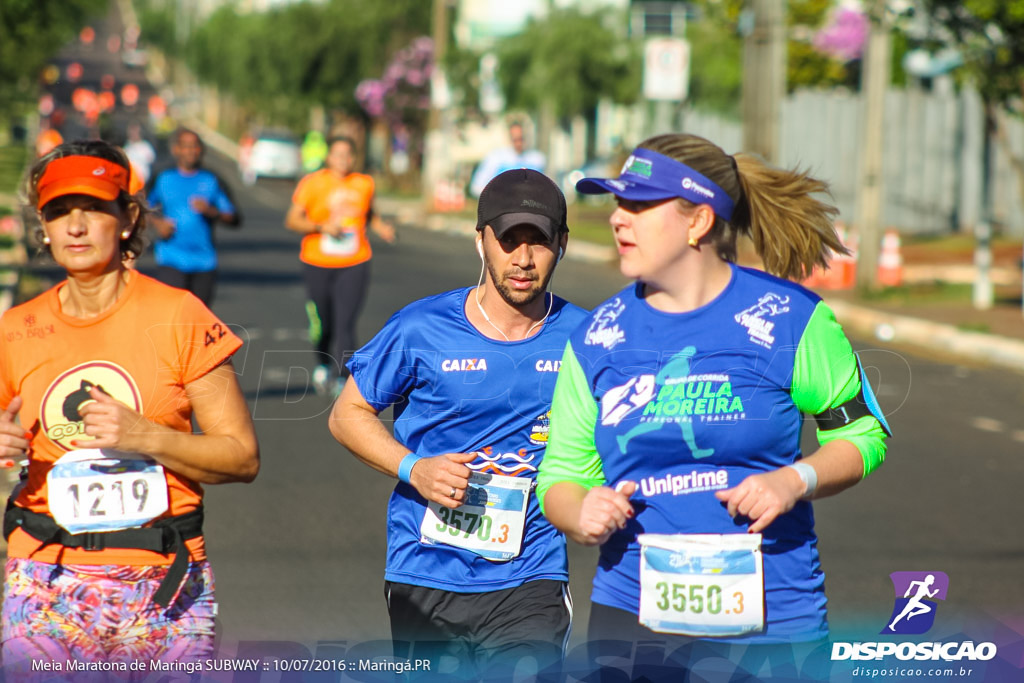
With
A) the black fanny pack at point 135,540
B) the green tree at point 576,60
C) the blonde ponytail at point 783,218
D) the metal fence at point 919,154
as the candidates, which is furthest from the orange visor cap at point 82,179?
the green tree at point 576,60

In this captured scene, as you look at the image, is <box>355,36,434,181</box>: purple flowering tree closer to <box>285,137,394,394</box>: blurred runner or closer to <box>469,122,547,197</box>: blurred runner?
<box>469,122,547,197</box>: blurred runner

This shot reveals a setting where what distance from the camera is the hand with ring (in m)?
3.97

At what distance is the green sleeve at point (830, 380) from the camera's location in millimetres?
3488

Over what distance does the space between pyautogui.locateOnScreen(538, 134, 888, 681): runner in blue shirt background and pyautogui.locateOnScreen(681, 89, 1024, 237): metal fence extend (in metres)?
24.0

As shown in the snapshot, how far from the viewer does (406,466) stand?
4.18m

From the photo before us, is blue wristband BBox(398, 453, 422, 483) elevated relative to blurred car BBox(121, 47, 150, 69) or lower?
elevated

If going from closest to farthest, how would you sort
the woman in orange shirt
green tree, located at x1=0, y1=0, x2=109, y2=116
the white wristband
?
the white wristband → the woman in orange shirt → green tree, located at x1=0, y1=0, x2=109, y2=116

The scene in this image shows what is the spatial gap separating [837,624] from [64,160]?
3.81 m

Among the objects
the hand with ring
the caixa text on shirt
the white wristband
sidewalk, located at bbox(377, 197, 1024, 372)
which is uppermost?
the white wristband

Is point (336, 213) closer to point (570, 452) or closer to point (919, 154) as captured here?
point (570, 452)

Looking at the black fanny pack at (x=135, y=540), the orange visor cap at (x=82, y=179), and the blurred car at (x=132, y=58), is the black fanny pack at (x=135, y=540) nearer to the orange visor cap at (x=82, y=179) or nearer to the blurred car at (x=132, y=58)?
the orange visor cap at (x=82, y=179)

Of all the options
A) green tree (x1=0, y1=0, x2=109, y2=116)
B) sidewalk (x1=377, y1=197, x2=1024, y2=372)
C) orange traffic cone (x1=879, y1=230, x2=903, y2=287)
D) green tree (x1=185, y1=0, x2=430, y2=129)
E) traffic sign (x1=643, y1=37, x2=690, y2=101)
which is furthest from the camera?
green tree (x1=185, y1=0, x2=430, y2=129)

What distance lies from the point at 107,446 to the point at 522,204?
1.25 metres

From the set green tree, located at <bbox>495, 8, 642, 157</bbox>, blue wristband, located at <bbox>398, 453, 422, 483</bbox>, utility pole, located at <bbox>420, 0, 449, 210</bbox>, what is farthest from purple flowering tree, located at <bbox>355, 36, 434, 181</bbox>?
blue wristband, located at <bbox>398, 453, 422, 483</bbox>
